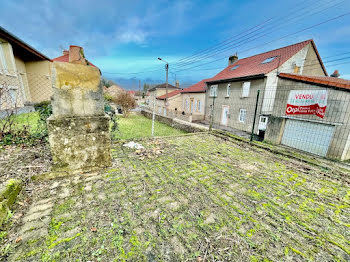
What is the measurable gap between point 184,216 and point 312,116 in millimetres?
7408

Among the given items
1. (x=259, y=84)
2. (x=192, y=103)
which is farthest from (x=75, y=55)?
(x=192, y=103)

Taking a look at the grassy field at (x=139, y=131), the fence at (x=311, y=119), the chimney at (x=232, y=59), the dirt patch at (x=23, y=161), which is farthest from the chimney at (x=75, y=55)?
the chimney at (x=232, y=59)

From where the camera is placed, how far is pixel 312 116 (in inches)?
246

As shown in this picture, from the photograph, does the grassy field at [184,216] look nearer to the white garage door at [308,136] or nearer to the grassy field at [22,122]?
the grassy field at [22,122]

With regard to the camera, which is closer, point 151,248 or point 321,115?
point 151,248

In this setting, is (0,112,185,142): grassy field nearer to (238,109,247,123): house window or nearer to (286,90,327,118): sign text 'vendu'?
(238,109,247,123): house window

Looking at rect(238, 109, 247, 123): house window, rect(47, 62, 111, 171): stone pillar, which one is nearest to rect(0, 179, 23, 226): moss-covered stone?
rect(47, 62, 111, 171): stone pillar

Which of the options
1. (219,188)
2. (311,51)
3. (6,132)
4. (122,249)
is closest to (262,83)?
(311,51)

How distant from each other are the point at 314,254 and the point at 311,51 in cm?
1683

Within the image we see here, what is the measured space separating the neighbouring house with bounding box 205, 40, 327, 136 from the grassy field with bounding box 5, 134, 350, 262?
Answer: 794 centimetres

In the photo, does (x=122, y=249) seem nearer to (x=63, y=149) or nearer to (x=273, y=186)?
(x=63, y=149)

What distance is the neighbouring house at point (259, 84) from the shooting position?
11.0 meters

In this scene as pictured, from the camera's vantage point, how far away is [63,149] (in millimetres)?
Answer: 2615

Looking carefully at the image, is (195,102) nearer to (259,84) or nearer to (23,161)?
(259,84)
